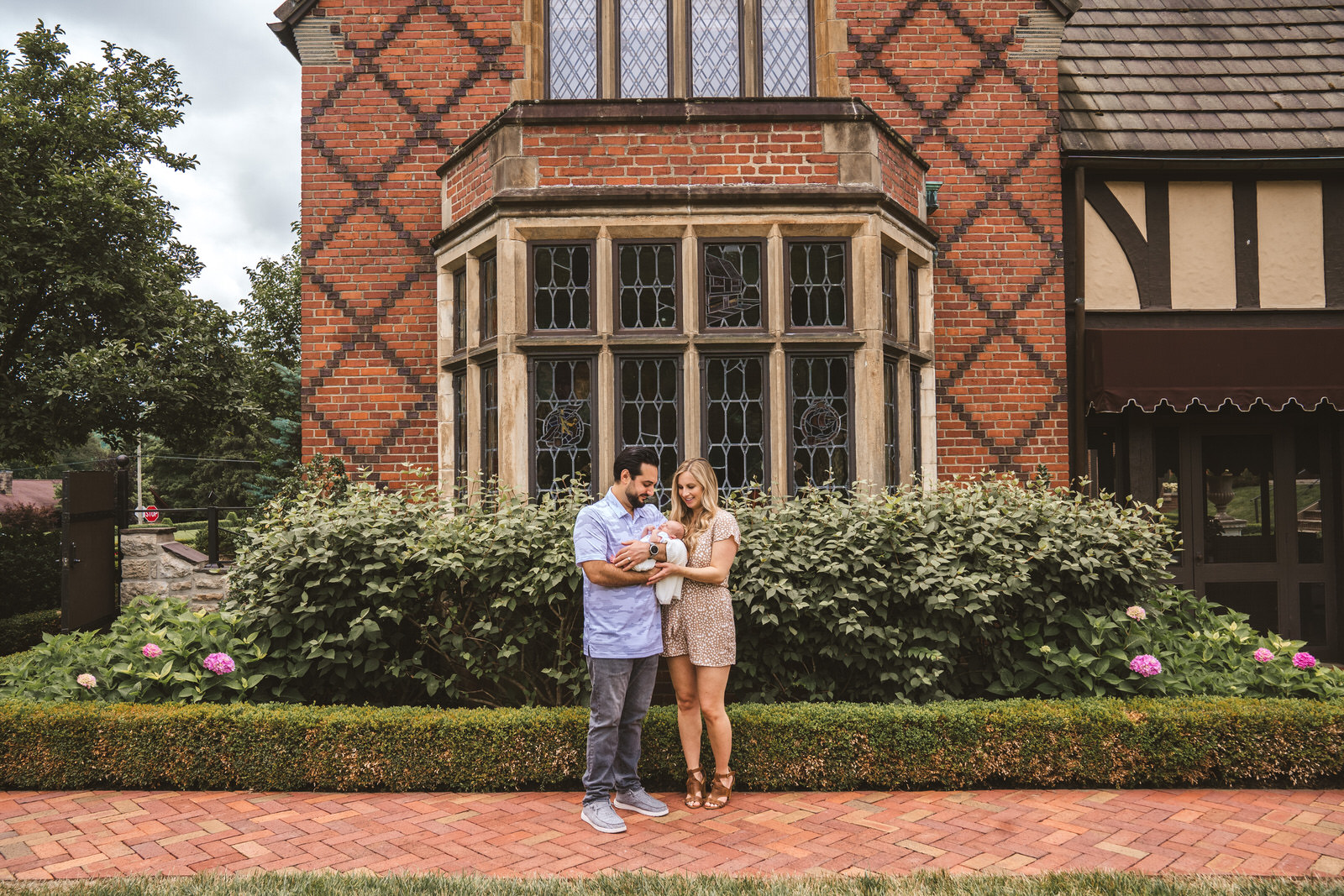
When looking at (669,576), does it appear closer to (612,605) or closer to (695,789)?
(612,605)

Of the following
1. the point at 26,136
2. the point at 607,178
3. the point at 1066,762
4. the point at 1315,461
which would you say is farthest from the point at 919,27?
the point at 26,136

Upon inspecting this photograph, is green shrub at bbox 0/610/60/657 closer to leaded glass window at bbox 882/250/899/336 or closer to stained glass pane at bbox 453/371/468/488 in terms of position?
stained glass pane at bbox 453/371/468/488

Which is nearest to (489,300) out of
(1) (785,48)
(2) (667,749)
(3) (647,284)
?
(3) (647,284)

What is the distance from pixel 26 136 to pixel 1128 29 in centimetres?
1625

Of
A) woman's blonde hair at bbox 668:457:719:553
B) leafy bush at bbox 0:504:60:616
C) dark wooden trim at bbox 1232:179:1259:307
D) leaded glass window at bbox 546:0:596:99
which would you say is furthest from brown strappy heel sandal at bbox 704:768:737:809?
leafy bush at bbox 0:504:60:616

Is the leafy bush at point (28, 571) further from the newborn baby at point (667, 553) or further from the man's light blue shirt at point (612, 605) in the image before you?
the newborn baby at point (667, 553)

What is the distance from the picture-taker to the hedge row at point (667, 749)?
462 centimetres

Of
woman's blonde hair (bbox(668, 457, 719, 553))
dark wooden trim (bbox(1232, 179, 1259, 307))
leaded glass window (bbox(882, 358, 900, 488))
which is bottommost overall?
woman's blonde hair (bbox(668, 457, 719, 553))

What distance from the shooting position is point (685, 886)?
11.1 feet

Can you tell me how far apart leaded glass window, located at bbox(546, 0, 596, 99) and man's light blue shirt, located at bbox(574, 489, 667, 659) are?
17.1 feet

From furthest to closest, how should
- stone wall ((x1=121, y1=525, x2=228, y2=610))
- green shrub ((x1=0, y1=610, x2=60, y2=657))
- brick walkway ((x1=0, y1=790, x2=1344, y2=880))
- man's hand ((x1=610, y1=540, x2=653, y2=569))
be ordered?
stone wall ((x1=121, y1=525, x2=228, y2=610))
green shrub ((x1=0, y1=610, x2=60, y2=657))
man's hand ((x1=610, y1=540, x2=653, y2=569))
brick walkway ((x1=0, y1=790, x2=1344, y2=880))

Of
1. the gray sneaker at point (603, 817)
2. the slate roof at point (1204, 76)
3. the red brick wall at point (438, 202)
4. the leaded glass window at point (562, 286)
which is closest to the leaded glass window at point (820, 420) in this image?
the leaded glass window at point (562, 286)

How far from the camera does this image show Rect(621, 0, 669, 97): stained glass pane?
775cm

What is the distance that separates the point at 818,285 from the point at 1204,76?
19.0 feet
